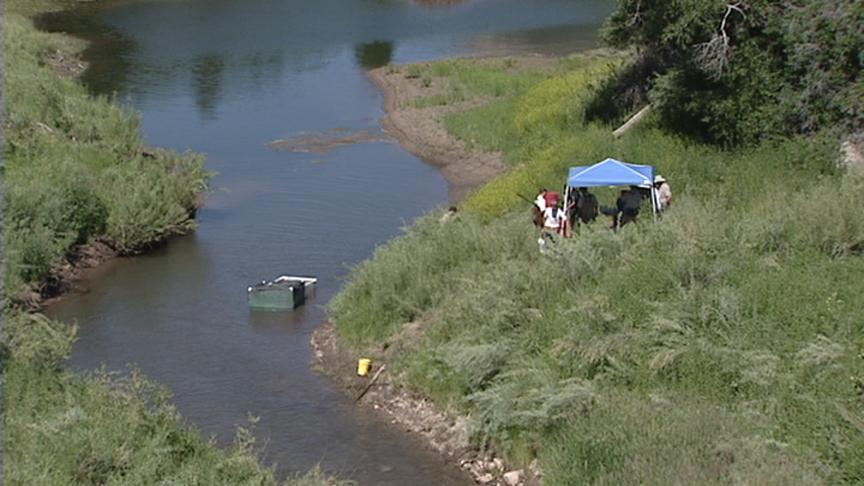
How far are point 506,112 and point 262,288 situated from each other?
16932mm

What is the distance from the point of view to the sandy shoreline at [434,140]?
1318 inches

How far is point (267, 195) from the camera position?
31625 millimetres

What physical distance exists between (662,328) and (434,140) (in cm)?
2351

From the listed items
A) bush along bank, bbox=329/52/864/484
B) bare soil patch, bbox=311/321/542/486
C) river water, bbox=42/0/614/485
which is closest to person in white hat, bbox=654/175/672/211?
bush along bank, bbox=329/52/864/484

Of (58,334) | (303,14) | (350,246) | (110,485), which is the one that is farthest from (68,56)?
(110,485)

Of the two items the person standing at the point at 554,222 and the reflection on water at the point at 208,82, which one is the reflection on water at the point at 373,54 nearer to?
the reflection on water at the point at 208,82

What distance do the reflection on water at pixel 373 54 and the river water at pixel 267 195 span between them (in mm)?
150

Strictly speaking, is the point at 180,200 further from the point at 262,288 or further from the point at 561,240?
the point at 561,240

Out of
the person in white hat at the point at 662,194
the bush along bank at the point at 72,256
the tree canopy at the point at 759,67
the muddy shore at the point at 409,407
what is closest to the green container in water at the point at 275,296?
the muddy shore at the point at 409,407

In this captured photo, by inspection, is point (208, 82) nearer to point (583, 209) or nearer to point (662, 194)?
point (583, 209)

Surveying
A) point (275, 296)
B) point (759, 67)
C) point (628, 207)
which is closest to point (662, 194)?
point (628, 207)

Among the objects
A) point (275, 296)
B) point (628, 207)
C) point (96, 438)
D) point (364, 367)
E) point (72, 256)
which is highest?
point (628, 207)

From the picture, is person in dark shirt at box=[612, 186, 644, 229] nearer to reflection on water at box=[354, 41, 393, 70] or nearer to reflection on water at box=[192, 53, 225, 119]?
reflection on water at box=[192, 53, 225, 119]

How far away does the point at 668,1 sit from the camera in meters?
25.6
